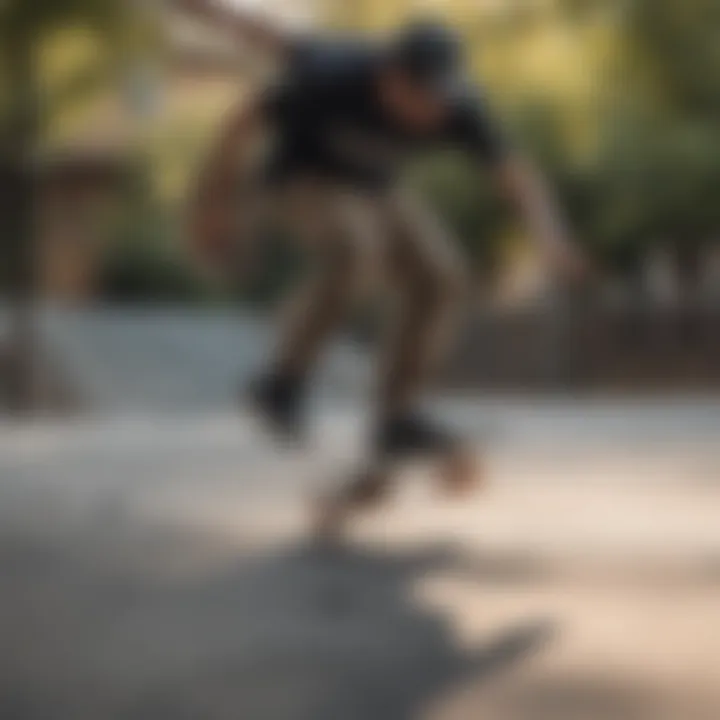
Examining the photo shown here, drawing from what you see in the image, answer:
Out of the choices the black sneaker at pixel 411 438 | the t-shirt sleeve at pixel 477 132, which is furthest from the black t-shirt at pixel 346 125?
the black sneaker at pixel 411 438

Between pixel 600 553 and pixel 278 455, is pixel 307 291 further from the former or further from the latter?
pixel 600 553

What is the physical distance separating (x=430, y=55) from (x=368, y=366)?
0.47ft

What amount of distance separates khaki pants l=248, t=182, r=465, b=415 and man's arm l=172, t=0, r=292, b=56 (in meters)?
0.06

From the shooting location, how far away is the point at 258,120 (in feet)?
1.76

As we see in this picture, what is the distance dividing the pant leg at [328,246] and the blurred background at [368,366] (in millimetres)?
12

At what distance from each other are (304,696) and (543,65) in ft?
0.97

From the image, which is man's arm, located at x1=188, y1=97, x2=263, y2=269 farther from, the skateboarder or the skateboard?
the skateboard

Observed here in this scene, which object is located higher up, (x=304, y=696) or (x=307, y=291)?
(x=307, y=291)

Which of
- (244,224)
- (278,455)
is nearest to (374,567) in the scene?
(278,455)

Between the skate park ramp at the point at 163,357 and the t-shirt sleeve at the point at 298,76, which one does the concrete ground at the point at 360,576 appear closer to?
the skate park ramp at the point at 163,357

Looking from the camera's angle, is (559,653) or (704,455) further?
(704,455)

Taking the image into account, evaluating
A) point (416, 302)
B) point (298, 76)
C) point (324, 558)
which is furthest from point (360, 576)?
point (298, 76)

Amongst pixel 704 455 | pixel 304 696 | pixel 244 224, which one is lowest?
pixel 304 696

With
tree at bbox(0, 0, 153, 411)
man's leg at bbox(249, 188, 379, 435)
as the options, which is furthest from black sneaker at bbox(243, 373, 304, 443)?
tree at bbox(0, 0, 153, 411)
